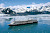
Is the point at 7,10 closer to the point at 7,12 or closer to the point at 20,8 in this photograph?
the point at 7,12

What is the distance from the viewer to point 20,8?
49.9m

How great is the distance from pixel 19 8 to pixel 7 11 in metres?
20.6

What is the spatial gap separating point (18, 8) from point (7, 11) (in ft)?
68.0

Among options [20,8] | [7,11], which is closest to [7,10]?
[7,11]

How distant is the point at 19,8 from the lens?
5028cm

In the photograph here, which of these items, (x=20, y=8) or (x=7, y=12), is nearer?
(x=7, y=12)

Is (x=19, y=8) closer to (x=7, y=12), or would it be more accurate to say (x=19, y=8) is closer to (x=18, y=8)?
(x=18, y=8)

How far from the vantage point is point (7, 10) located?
30.6m

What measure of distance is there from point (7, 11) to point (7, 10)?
2.22 feet

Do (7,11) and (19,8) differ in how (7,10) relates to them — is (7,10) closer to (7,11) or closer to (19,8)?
(7,11)

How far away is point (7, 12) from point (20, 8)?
21006 millimetres

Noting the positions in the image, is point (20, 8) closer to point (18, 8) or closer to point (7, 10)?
point (18, 8)

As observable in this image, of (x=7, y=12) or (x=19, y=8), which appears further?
(x=19, y=8)

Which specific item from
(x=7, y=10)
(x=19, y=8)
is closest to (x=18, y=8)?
(x=19, y=8)
